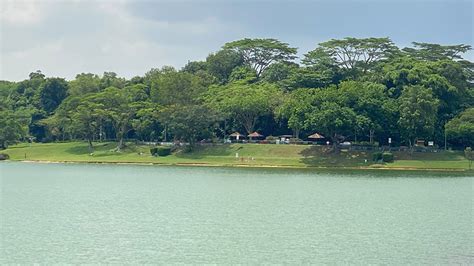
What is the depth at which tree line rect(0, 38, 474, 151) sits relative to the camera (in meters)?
89.4

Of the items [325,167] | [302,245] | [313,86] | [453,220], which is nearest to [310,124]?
[325,167]

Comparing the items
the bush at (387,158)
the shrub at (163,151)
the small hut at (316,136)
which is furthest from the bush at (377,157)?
the shrub at (163,151)

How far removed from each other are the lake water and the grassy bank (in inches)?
861

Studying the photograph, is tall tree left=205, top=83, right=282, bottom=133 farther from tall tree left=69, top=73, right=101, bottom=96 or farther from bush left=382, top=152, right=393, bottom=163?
tall tree left=69, top=73, right=101, bottom=96

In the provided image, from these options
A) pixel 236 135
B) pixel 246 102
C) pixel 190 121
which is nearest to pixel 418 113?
pixel 246 102

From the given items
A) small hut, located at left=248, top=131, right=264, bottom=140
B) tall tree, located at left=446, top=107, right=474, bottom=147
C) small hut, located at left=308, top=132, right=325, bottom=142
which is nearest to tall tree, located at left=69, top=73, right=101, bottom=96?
small hut, located at left=248, top=131, right=264, bottom=140

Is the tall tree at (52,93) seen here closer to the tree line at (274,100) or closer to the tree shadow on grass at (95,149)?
the tree line at (274,100)

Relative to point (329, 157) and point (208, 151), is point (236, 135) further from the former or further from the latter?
point (329, 157)

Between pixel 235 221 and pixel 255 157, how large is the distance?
54734 millimetres

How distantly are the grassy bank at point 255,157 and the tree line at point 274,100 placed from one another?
9.25ft

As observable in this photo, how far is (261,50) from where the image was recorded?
12888 centimetres

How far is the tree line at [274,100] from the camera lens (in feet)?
293

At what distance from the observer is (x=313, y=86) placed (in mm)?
106062

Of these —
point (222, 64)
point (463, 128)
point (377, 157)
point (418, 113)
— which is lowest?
point (377, 157)
